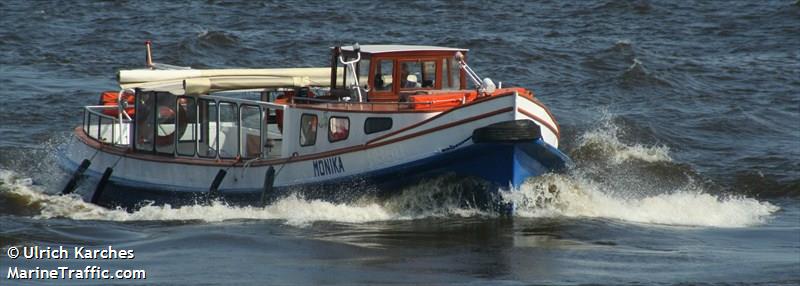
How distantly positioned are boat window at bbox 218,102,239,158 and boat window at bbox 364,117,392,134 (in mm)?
2961

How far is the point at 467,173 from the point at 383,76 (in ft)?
8.00

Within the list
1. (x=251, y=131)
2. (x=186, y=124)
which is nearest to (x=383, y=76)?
(x=251, y=131)

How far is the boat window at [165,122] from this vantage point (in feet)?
78.1

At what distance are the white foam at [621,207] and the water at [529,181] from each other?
47 mm

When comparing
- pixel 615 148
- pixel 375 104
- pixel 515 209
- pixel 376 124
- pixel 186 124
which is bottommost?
pixel 515 209

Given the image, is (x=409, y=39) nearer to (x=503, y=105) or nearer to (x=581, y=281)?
(x=503, y=105)

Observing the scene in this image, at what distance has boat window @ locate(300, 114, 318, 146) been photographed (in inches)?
867

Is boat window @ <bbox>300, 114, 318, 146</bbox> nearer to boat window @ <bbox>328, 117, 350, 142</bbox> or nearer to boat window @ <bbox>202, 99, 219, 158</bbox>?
Result: boat window @ <bbox>328, 117, 350, 142</bbox>

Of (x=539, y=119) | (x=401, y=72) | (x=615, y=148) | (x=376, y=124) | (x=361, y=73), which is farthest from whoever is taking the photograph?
(x=615, y=148)

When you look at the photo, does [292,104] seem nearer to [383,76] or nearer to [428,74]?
[383,76]

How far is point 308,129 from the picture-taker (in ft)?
72.7

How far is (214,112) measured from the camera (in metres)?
24.6

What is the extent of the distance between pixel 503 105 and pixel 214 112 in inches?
247

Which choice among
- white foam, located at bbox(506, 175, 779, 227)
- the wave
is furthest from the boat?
white foam, located at bbox(506, 175, 779, 227)
